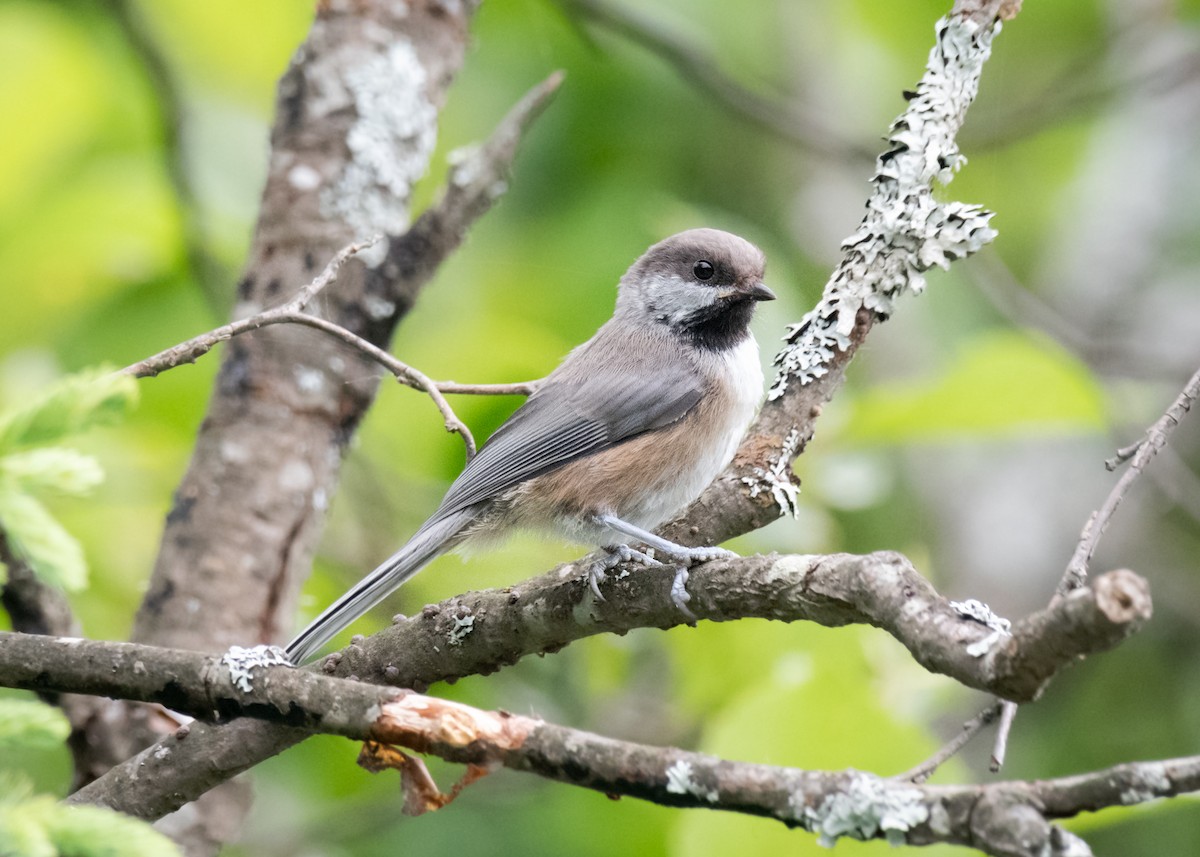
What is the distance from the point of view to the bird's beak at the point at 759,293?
174 inches

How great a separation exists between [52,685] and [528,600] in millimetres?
1006

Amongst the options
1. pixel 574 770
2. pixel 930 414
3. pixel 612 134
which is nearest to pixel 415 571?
pixel 574 770

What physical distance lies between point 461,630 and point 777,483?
0.80 m

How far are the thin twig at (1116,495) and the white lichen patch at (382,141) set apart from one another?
287 centimetres

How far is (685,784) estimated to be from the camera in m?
1.90

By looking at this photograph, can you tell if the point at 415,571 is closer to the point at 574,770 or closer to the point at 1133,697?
the point at 574,770

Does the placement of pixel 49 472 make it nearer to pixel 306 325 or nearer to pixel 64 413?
pixel 64 413

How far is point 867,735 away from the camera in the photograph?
3314 millimetres

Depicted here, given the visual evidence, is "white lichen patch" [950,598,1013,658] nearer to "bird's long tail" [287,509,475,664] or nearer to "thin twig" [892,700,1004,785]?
"thin twig" [892,700,1004,785]

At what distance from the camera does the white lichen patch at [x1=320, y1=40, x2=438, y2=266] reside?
440 cm

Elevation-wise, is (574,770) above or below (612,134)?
below

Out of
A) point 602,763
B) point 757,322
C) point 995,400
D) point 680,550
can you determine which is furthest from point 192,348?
point 995,400

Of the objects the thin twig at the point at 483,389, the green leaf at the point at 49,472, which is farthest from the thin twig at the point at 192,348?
the green leaf at the point at 49,472

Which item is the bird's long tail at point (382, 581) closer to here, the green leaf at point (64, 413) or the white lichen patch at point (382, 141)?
the white lichen patch at point (382, 141)
